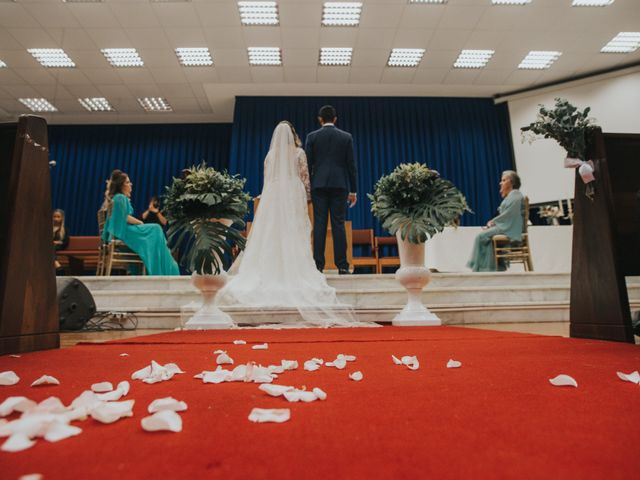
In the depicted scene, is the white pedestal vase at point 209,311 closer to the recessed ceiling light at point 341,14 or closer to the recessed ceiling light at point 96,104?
the recessed ceiling light at point 341,14

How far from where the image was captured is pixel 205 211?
2781 millimetres

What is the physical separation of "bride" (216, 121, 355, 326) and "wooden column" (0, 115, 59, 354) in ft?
4.96

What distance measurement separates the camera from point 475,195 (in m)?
7.74

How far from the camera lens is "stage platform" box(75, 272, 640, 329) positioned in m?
3.03

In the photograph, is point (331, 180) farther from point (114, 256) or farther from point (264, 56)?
point (264, 56)

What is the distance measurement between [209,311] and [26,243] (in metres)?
1.33

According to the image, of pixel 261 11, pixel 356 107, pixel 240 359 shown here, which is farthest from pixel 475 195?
pixel 240 359

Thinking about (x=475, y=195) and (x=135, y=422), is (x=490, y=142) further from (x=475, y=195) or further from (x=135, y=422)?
(x=135, y=422)

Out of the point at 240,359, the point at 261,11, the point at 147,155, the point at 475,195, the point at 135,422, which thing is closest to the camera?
the point at 135,422

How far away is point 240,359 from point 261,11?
5507 millimetres

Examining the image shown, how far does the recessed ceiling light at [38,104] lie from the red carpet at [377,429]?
847 cm

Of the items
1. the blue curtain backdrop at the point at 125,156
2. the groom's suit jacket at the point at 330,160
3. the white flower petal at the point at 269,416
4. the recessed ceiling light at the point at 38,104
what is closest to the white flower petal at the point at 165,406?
the white flower petal at the point at 269,416

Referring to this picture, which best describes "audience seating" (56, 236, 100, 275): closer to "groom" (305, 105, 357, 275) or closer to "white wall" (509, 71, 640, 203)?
"groom" (305, 105, 357, 275)

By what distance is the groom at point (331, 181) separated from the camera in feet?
11.8
